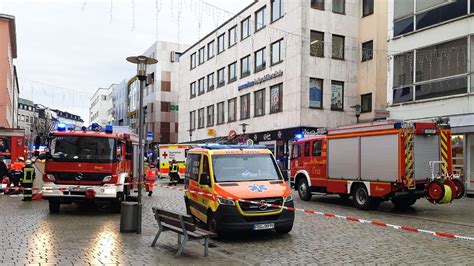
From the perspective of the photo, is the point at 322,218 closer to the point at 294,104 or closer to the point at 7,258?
the point at 7,258

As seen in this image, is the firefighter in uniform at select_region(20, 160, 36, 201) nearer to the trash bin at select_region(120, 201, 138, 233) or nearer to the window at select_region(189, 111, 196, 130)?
the trash bin at select_region(120, 201, 138, 233)

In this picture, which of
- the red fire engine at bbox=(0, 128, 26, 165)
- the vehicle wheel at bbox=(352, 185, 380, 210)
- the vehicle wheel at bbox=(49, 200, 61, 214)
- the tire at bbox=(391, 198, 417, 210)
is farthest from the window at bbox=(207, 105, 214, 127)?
the vehicle wheel at bbox=(49, 200, 61, 214)

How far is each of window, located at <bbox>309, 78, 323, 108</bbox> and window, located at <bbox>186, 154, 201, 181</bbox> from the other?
2175 centimetres

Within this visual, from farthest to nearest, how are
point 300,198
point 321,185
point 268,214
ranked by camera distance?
point 300,198, point 321,185, point 268,214

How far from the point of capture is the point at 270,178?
37.2 feet

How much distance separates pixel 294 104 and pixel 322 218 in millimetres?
20336

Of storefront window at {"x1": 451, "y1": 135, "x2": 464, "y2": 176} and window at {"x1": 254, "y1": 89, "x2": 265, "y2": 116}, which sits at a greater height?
window at {"x1": 254, "y1": 89, "x2": 265, "y2": 116}

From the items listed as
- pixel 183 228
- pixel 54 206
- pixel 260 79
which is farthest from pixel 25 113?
pixel 183 228

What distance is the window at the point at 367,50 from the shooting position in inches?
1352

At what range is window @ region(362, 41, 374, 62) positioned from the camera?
34344 millimetres

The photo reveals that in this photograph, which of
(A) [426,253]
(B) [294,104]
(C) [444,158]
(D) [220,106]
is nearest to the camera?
(A) [426,253]

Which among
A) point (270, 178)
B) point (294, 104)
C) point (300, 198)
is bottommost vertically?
point (300, 198)

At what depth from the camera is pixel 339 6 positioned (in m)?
35.2

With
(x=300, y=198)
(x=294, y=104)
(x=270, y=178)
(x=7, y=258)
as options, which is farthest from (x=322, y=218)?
(x=294, y=104)
